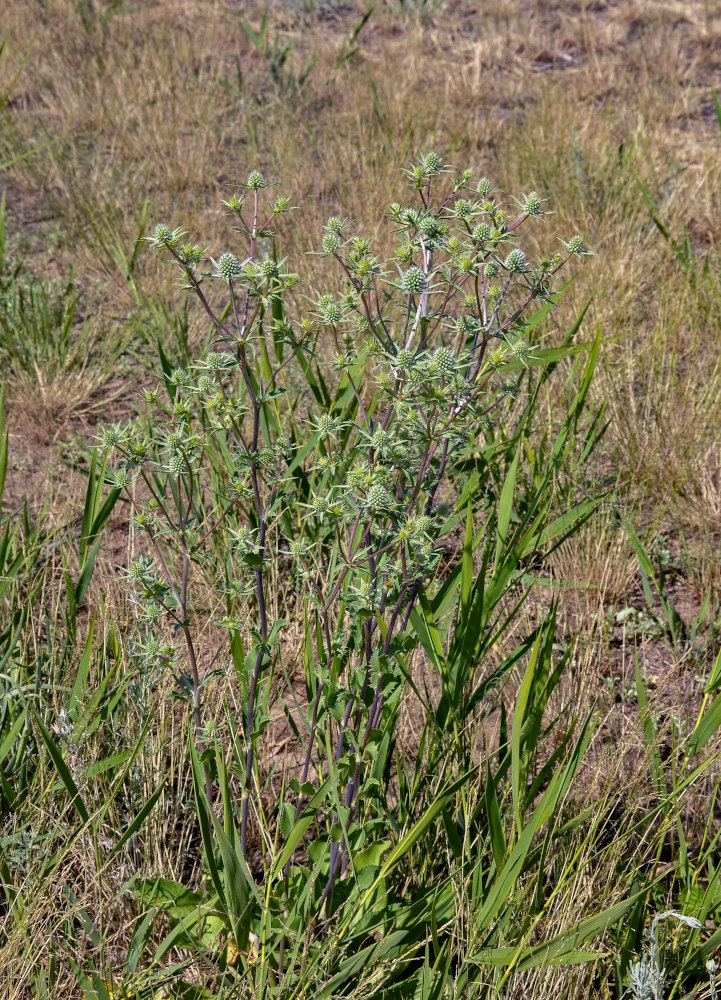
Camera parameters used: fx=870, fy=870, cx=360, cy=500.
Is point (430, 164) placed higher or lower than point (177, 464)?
higher

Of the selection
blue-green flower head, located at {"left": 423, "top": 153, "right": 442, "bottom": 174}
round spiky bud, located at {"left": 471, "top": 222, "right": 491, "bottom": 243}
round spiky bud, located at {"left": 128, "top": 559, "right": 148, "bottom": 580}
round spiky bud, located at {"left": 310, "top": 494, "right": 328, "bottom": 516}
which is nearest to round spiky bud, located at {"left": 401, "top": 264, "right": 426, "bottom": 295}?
round spiky bud, located at {"left": 471, "top": 222, "right": 491, "bottom": 243}

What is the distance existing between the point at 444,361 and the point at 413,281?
13 centimetres

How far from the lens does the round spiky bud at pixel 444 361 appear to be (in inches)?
47.6

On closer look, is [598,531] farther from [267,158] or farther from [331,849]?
[267,158]

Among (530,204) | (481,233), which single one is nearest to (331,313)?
(481,233)

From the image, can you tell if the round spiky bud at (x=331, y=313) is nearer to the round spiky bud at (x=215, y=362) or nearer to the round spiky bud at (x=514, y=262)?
the round spiky bud at (x=215, y=362)

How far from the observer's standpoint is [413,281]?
1265 millimetres

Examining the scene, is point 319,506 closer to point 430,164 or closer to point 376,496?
point 376,496

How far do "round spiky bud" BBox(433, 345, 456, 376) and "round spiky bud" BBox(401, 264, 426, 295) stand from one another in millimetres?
103

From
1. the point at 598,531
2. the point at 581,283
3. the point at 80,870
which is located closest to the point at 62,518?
the point at 80,870

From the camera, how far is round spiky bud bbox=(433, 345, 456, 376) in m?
1.21

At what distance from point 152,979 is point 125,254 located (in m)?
2.93

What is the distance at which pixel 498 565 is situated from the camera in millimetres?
1537

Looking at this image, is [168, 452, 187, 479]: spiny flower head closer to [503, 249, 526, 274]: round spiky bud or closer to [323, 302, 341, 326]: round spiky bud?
[323, 302, 341, 326]: round spiky bud
